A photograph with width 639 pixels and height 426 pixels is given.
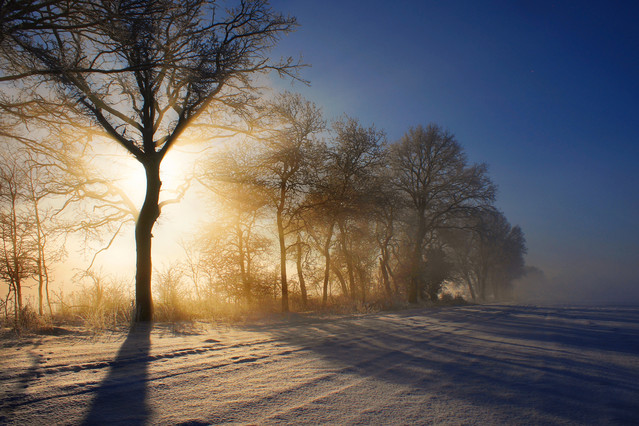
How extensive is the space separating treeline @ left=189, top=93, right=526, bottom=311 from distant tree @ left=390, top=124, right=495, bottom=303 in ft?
0.20

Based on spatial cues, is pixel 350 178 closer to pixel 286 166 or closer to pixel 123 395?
pixel 286 166

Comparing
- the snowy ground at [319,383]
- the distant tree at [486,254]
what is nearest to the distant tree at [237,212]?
the snowy ground at [319,383]

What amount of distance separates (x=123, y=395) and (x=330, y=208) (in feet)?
42.6

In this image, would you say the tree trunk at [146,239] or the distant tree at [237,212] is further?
the distant tree at [237,212]

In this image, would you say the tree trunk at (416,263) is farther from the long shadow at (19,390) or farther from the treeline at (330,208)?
the long shadow at (19,390)

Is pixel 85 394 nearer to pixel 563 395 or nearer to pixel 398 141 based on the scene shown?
pixel 563 395

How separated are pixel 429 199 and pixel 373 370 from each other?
1825cm

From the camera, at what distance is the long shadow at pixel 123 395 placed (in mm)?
1957

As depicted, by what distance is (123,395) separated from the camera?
2.34 metres

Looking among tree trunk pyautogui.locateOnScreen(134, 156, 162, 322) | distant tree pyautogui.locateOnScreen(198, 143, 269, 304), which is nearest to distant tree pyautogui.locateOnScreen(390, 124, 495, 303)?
distant tree pyautogui.locateOnScreen(198, 143, 269, 304)

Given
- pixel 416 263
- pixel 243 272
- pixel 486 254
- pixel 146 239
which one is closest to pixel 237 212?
pixel 243 272

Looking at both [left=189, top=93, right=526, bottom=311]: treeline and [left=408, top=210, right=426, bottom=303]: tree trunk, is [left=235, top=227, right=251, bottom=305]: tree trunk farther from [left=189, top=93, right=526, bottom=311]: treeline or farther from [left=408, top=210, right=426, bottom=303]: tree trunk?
[left=408, top=210, right=426, bottom=303]: tree trunk

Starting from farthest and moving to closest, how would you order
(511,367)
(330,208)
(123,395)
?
(330,208) < (511,367) < (123,395)

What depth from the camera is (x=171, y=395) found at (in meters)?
2.35
